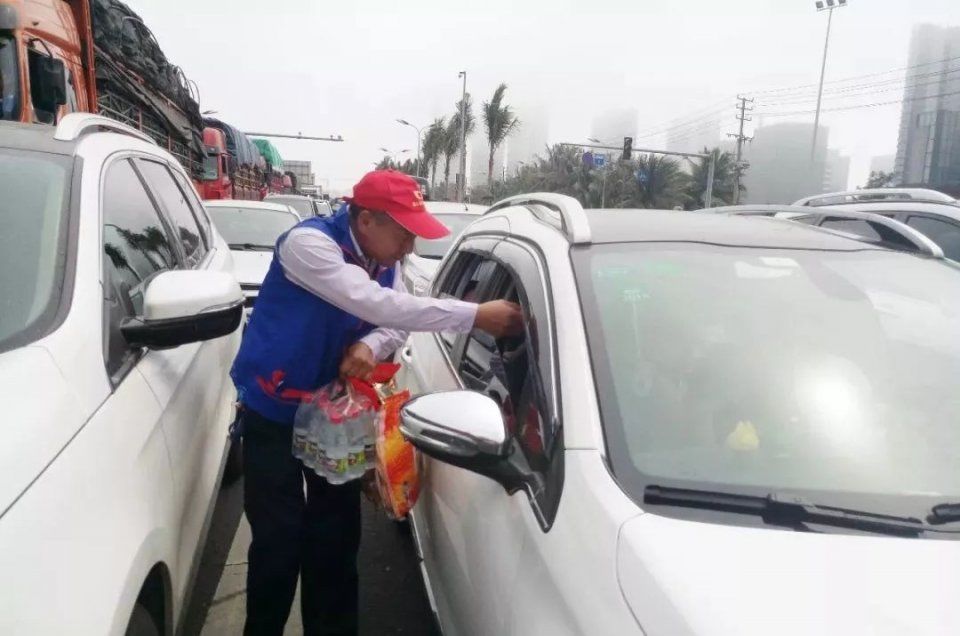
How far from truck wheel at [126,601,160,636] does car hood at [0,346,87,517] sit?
415 mm

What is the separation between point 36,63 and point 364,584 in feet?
20.1

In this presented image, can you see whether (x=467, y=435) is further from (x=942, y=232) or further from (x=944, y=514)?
(x=942, y=232)

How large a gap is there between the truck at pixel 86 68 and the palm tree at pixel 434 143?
131ft

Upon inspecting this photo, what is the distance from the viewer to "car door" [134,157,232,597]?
2.13 m

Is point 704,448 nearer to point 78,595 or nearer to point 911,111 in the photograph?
point 78,595

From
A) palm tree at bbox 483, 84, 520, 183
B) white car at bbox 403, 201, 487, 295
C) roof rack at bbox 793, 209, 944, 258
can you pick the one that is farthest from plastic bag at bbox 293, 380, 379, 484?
palm tree at bbox 483, 84, 520, 183

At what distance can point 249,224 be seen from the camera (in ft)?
28.2

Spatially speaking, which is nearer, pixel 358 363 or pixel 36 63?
pixel 358 363

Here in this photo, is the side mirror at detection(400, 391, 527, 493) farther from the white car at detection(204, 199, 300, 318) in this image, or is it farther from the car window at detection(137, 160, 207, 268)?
the white car at detection(204, 199, 300, 318)

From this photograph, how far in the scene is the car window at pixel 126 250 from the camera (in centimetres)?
200

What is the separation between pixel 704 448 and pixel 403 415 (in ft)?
2.28

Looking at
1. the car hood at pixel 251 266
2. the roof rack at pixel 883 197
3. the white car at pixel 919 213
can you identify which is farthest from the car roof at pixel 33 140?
the roof rack at pixel 883 197

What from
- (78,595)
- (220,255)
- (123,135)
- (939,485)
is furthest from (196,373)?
(939,485)

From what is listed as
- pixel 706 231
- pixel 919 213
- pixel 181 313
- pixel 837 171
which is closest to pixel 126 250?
pixel 181 313
